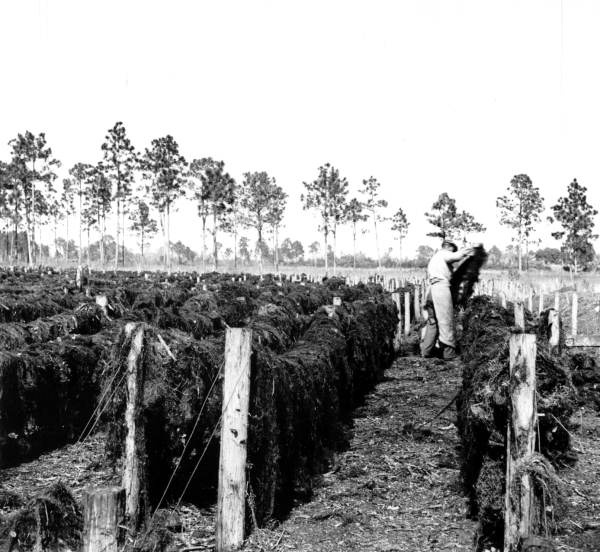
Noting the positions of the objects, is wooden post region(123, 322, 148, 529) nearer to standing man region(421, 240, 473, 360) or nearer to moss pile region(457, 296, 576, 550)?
moss pile region(457, 296, 576, 550)

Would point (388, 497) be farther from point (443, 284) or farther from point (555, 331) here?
point (443, 284)

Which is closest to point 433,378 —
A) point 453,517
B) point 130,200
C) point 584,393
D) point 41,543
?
point 584,393

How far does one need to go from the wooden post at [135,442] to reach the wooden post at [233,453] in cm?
61

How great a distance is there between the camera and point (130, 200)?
59.4 m

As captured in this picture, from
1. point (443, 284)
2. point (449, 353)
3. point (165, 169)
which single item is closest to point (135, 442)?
point (443, 284)

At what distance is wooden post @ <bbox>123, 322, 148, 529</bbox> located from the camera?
468cm

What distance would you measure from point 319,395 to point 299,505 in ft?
4.55

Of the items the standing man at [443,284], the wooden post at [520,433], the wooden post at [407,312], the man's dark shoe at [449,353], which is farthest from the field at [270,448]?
the wooden post at [407,312]

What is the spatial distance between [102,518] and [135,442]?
1.37 metres

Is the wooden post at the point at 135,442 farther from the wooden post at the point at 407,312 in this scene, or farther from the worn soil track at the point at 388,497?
the wooden post at the point at 407,312

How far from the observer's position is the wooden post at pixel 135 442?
468cm

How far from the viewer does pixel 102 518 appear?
3.43m

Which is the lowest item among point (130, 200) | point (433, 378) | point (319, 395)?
point (433, 378)

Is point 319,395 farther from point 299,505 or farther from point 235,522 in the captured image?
point 235,522
